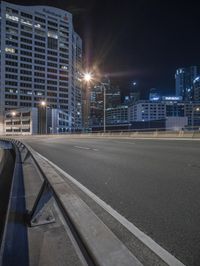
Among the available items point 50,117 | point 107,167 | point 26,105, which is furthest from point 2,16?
point 107,167

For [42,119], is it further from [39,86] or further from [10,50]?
[10,50]

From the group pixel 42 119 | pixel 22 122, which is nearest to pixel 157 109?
pixel 42 119

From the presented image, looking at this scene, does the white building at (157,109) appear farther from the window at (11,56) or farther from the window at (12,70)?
the window at (11,56)

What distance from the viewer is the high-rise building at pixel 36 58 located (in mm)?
136750

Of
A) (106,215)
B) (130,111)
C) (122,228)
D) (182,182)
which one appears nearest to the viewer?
(122,228)

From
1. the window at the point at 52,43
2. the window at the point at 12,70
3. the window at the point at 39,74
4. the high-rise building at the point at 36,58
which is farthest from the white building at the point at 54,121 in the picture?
the window at the point at 52,43

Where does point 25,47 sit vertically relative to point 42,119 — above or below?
above

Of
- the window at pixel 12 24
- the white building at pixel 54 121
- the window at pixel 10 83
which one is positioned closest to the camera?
the white building at pixel 54 121

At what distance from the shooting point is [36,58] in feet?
486

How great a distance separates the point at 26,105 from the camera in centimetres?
14050

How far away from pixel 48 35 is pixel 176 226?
543 feet

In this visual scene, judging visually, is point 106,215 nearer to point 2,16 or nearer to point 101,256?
point 101,256

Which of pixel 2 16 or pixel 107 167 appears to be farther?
pixel 2 16

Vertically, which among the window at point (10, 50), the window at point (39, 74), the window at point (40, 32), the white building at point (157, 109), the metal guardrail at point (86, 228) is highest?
the window at point (40, 32)
